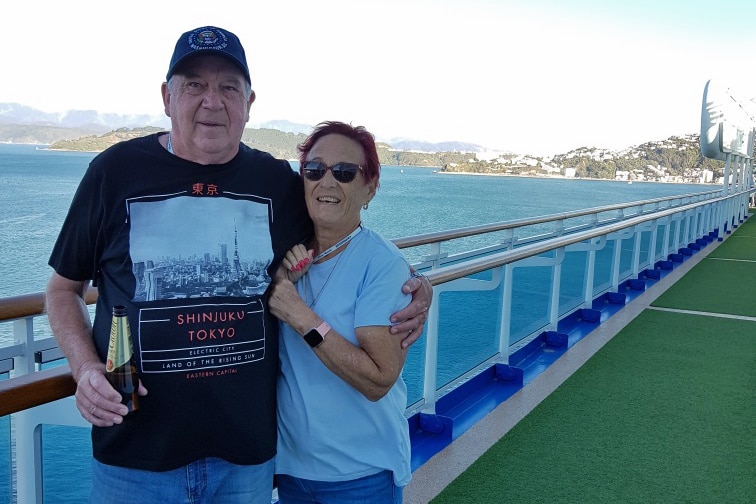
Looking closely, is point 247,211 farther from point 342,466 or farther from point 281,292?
point 342,466

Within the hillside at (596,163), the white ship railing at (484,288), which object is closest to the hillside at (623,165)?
the hillside at (596,163)

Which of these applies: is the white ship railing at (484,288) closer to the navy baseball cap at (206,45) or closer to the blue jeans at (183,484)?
the blue jeans at (183,484)

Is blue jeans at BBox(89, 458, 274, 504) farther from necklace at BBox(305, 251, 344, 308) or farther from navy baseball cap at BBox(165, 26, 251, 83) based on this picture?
navy baseball cap at BBox(165, 26, 251, 83)

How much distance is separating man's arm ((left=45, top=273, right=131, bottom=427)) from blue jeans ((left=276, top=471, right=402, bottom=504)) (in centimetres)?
56

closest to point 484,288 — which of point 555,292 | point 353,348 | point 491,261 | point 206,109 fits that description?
point 491,261

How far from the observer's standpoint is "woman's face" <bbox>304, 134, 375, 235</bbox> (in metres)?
1.74

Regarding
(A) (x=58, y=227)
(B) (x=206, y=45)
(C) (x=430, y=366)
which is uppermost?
(B) (x=206, y=45)

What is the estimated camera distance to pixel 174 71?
1.64 meters

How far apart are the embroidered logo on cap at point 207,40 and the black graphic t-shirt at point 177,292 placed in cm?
24

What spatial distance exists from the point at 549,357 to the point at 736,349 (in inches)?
71.6

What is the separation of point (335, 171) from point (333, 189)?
45 mm

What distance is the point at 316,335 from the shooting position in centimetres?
159

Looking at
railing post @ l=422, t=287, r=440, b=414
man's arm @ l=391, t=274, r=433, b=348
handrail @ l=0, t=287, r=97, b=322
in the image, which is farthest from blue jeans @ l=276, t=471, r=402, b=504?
railing post @ l=422, t=287, r=440, b=414

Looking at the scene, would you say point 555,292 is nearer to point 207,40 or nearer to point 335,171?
point 335,171
